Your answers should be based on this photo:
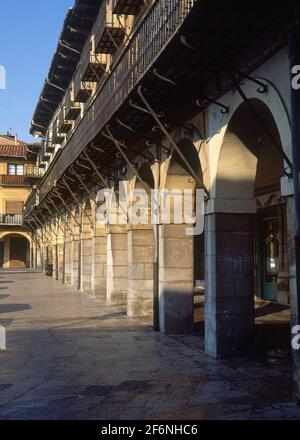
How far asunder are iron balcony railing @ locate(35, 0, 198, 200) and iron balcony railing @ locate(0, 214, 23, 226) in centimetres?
4351

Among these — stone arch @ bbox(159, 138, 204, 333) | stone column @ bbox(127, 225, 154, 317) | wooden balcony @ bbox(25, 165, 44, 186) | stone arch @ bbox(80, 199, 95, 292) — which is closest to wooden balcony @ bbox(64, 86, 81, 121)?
stone arch @ bbox(80, 199, 95, 292)

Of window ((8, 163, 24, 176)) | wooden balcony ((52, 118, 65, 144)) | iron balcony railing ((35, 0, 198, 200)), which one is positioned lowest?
iron balcony railing ((35, 0, 198, 200))

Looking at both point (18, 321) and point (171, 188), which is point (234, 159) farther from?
point (18, 321)

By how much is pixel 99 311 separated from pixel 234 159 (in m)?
8.68

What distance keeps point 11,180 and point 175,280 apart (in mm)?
48210

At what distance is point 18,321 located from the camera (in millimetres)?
14641

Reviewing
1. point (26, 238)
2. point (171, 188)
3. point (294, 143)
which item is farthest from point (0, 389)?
point (26, 238)

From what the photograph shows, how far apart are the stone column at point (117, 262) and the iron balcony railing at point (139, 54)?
3.61 meters

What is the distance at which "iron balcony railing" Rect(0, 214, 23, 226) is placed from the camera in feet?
188

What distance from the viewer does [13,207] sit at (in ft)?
192

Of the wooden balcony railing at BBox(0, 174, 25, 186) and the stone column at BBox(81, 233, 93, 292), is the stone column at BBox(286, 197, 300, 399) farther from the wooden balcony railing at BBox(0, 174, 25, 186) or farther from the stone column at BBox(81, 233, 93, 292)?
the wooden balcony railing at BBox(0, 174, 25, 186)

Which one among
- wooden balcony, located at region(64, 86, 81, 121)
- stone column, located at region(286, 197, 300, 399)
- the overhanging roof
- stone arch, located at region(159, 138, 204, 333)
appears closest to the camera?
stone column, located at region(286, 197, 300, 399)

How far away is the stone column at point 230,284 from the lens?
9.46 meters

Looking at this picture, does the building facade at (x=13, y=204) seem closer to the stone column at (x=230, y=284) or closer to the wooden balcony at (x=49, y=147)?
the wooden balcony at (x=49, y=147)
